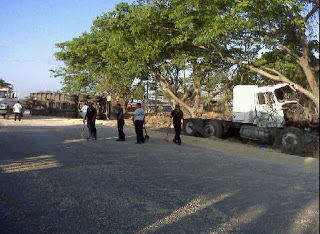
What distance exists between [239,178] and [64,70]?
38658mm

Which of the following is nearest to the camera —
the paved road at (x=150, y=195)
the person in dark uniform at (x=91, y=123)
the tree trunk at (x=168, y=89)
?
the paved road at (x=150, y=195)

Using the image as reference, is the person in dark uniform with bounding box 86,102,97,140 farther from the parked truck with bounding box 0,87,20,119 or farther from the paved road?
the parked truck with bounding box 0,87,20,119

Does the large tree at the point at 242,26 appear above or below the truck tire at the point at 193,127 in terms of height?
above

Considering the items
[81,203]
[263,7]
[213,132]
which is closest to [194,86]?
[213,132]

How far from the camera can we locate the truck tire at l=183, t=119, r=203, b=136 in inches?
672

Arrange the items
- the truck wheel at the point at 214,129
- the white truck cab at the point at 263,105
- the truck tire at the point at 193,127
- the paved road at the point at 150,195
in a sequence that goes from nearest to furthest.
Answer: the paved road at the point at 150,195, the white truck cab at the point at 263,105, the truck wheel at the point at 214,129, the truck tire at the point at 193,127

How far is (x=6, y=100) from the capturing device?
93.4 feet

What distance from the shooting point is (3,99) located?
28047 millimetres

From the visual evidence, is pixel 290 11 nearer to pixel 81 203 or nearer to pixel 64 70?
pixel 81 203

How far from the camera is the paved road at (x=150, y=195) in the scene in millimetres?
4074

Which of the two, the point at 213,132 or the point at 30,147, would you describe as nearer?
the point at 30,147

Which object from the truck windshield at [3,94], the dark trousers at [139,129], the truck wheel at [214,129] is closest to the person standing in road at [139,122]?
the dark trousers at [139,129]

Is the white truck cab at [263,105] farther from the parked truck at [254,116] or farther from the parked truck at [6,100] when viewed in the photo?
the parked truck at [6,100]

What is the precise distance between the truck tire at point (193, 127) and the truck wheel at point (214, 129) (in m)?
0.39
